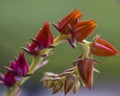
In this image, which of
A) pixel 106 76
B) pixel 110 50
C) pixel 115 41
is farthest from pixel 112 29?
pixel 110 50

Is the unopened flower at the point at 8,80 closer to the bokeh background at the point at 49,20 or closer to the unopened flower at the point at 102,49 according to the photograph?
the unopened flower at the point at 102,49

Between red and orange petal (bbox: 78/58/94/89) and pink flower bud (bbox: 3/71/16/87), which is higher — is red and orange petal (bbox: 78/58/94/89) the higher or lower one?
the lower one

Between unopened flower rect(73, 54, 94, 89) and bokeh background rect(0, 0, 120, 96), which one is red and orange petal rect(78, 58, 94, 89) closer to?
unopened flower rect(73, 54, 94, 89)

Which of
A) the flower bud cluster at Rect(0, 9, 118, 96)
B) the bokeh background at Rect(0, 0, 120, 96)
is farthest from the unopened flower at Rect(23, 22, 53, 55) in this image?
the bokeh background at Rect(0, 0, 120, 96)

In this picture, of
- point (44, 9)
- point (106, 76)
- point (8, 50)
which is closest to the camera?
point (8, 50)

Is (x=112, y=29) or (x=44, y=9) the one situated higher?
(x=44, y=9)

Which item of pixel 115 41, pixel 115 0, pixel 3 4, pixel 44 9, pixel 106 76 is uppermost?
pixel 3 4

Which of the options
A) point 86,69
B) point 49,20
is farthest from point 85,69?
point 49,20

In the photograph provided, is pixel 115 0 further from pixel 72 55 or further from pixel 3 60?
pixel 3 60
